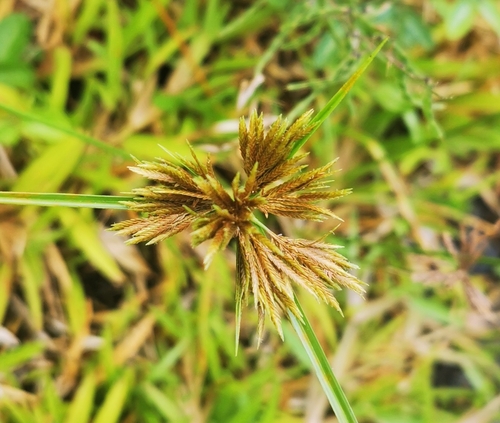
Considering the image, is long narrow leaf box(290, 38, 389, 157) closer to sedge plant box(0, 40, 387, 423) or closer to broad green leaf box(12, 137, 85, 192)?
sedge plant box(0, 40, 387, 423)

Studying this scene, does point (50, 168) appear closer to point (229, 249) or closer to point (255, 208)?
point (229, 249)

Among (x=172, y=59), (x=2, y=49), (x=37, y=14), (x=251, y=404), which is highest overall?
(x=37, y=14)

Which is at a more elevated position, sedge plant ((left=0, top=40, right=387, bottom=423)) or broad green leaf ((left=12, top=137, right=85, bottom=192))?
broad green leaf ((left=12, top=137, right=85, bottom=192))

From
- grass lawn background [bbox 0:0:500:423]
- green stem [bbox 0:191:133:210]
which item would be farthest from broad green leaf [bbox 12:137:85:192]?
green stem [bbox 0:191:133:210]

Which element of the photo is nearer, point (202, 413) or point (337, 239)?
point (337, 239)

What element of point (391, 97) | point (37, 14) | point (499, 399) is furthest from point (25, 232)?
point (499, 399)

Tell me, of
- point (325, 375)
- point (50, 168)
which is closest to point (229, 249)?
point (50, 168)

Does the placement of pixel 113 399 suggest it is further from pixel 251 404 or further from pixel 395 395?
pixel 395 395
